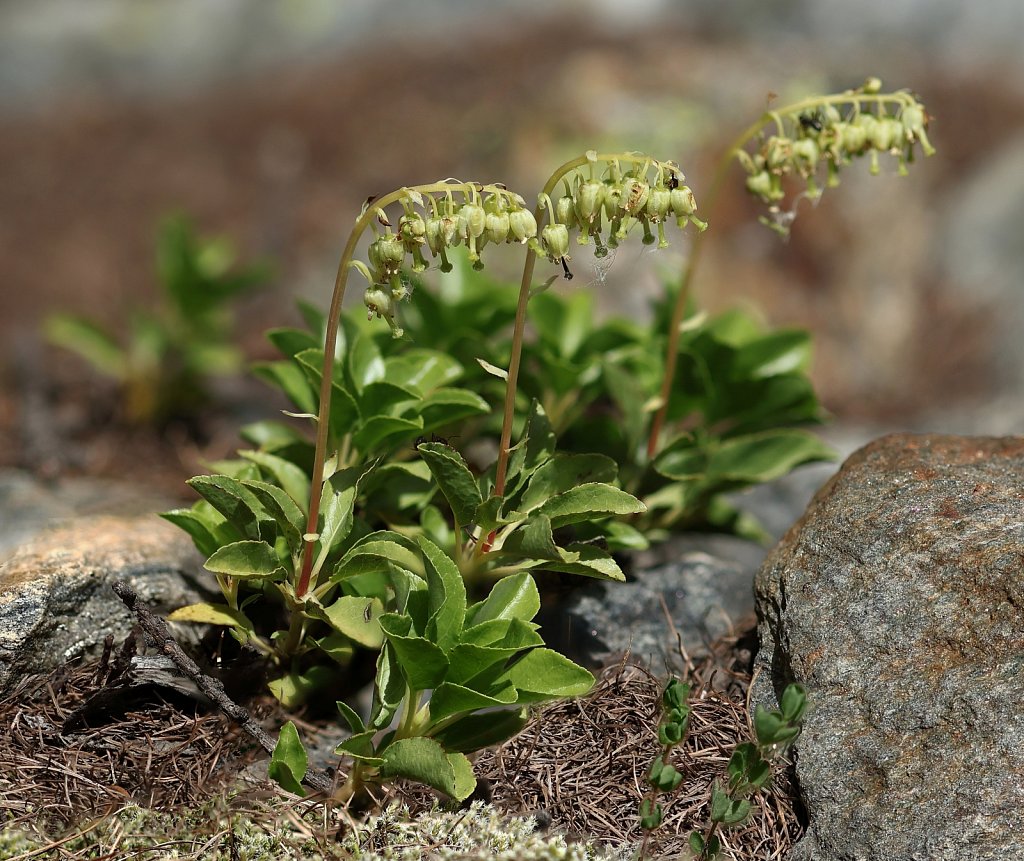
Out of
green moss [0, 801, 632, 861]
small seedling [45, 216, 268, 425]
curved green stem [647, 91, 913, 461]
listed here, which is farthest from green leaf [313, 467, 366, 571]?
small seedling [45, 216, 268, 425]

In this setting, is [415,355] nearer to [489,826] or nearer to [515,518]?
[515,518]

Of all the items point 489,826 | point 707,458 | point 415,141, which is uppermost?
point 415,141

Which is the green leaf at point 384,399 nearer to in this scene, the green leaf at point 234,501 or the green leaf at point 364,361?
the green leaf at point 364,361

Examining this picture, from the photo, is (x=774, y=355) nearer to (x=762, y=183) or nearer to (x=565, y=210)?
(x=762, y=183)

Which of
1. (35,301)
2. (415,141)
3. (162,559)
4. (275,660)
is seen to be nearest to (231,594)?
(275,660)

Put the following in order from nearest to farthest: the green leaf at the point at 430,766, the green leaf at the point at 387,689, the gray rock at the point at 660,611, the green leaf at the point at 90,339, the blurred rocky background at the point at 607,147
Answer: the green leaf at the point at 430,766 < the green leaf at the point at 387,689 < the gray rock at the point at 660,611 < the green leaf at the point at 90,339 < the blurred rocky background at the point at 607,147

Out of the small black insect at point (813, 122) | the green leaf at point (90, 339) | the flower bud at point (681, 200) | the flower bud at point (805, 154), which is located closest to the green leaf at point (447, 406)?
the flower bud at point (681, 200)
